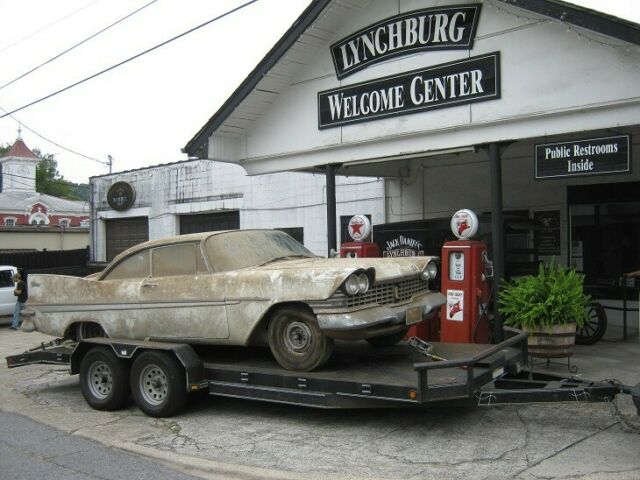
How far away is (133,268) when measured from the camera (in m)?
7.55

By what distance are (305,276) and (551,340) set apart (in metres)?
3.11

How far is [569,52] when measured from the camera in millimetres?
7844

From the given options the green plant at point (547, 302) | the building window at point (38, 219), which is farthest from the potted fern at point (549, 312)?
the building window at point (38, 219)

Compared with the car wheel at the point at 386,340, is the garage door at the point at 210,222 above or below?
above

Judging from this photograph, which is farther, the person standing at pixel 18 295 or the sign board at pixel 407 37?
the person standing at pixel 18 295

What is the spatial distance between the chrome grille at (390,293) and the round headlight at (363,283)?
0.11m

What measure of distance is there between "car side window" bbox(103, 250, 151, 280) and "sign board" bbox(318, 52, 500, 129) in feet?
13.9

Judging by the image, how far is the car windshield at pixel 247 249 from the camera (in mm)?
6898

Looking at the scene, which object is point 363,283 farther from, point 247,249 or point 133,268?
point 133,268

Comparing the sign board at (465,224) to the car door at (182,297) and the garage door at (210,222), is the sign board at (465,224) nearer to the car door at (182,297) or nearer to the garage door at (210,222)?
the car door at (182,297)

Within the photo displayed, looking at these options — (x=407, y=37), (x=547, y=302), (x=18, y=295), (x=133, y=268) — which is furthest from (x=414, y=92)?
(x=18, y=295)

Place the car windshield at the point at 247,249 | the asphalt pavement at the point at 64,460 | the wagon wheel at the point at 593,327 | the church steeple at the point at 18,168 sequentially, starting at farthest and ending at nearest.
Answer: the church steeple at the point at 18,168 → the wagon wheel at the point at 593,327 → the car windshield at the point at 247,249 → the asphalt pavement at the point at 64,460

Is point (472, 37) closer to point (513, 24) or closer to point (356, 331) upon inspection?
point (513, 24)

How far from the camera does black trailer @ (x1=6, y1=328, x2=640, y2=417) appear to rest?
538 centimetres
